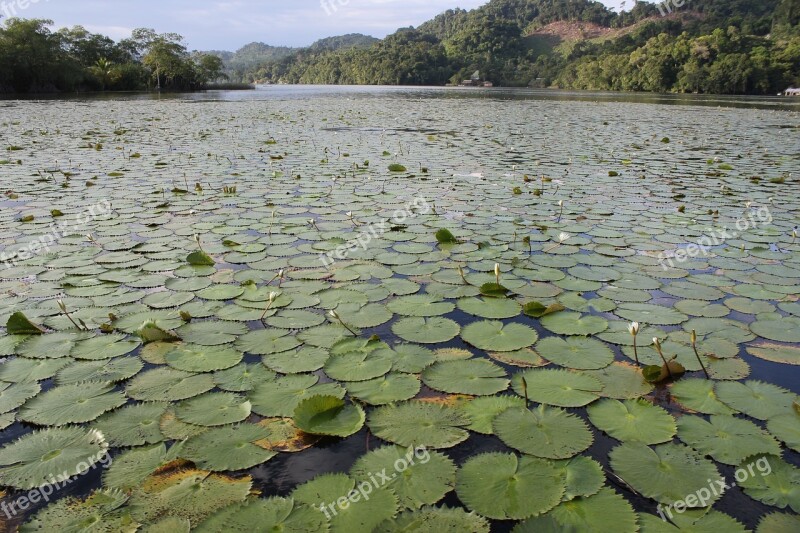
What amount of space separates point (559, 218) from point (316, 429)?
3.77 metres

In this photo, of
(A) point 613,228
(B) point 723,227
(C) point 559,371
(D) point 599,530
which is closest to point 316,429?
(D) point 599,530

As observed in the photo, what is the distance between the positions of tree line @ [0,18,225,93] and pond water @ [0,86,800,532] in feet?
146

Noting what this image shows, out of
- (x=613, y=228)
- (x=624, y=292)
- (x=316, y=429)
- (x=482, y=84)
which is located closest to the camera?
(x=316, y=429)

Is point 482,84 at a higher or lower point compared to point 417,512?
higher

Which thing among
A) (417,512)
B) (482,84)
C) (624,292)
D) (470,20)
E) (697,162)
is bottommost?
(417,512)

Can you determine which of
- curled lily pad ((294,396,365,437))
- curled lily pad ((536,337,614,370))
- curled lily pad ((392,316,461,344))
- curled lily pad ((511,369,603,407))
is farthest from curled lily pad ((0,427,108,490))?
curled lily pad ((536,337,614,370))

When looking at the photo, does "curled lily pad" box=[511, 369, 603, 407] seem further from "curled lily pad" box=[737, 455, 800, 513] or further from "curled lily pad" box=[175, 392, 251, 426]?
"curled lily pad" box=[175, 392, 251, 426]

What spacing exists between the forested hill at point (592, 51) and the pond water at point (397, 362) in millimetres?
58960

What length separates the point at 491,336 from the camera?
2.54 metres

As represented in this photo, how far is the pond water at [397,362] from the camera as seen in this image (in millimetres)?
1522

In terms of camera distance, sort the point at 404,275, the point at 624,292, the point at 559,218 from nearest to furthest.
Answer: the point at 624,292 → the point at 404,275 → the point at 559,218

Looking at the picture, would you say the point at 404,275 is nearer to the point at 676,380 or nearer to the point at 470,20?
the point at 676,380

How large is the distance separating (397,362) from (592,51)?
94398 millimetres

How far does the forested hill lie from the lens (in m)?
52.1
